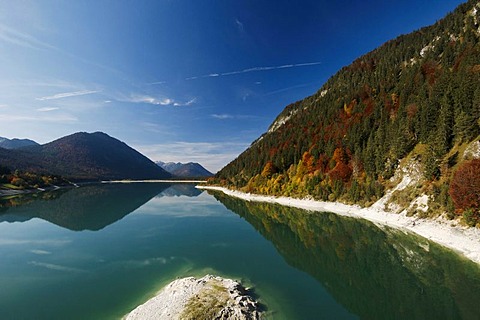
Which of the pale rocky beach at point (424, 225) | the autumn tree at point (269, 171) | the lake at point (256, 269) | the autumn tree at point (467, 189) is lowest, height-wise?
the lake at point (256, 269)

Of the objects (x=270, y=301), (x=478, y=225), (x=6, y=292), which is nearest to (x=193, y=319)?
(x=270, y=301)

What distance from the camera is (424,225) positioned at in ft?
129

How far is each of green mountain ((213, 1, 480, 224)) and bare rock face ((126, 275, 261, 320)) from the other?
33.8 m

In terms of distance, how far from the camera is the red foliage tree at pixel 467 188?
106ft

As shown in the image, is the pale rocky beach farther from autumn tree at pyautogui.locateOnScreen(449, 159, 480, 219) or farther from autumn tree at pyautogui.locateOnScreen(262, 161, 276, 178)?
autumn tree at pyautogui.locateOnScreen(262, 161, 276, 178)

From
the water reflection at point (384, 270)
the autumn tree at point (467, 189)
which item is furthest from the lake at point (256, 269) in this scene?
the autumn tree at point (467, 189)

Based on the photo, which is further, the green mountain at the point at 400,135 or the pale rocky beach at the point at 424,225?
the green mountain at the point at 400,135

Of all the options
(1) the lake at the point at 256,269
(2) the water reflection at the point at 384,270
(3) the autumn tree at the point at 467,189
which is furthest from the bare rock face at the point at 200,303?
(3) the autumn tree at the point at 467,189

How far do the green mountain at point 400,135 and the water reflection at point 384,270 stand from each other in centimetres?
941

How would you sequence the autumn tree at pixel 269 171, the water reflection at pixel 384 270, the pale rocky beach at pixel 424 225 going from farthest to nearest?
the autumn tree at pixel 269 171
the pale rocky beach at pixel 424 225
the water reflection at pixel 384 270

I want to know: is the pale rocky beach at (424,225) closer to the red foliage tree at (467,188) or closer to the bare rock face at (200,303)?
the red foliage tree at (467,188)

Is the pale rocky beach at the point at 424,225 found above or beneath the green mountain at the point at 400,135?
beneath

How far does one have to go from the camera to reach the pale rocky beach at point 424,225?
Result: 1173 inches

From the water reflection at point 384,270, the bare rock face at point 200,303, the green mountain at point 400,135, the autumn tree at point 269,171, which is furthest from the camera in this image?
the autumn tree at point 269,171
